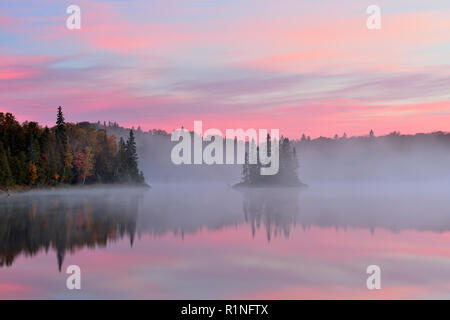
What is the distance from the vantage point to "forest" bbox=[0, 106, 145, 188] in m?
121

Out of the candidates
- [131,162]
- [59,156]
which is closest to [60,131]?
[59,156]

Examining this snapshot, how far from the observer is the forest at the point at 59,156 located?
121 m

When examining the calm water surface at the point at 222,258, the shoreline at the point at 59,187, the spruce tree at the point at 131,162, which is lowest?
the shoreline at the point at 59,187

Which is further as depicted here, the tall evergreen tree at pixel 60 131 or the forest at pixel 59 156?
the tall evergreen tree at pixel 60 131

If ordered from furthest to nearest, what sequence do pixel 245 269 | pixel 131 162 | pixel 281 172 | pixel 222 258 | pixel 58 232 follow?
1. pixel 281 172
2. pixel 131 162
3. pixel 58 232
4. pixel 222 258
5. pixel 245 269

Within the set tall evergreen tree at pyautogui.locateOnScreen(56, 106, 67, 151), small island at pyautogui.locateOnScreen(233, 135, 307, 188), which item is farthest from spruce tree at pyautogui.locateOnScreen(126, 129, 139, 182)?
small island at pyautogui.locateOnScreen(233, 135, 307, 188)

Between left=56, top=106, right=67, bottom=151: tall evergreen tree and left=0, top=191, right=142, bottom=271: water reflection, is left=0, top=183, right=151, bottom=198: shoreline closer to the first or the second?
left=56, top=106, right=67, bottom=151: tall evergreen tree

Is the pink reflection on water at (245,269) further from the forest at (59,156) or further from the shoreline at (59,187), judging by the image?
the forest at (59,156)

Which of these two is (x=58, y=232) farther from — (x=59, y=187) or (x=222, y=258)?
(x=59, y=187)

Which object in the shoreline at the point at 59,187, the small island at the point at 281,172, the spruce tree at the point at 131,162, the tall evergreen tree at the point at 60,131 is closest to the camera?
the shoreline at the point at 59,187

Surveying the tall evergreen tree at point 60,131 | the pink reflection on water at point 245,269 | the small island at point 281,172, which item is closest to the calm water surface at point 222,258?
the pink reflection on water at point 245,269

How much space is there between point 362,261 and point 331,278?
510 cm

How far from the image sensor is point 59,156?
434 feet
